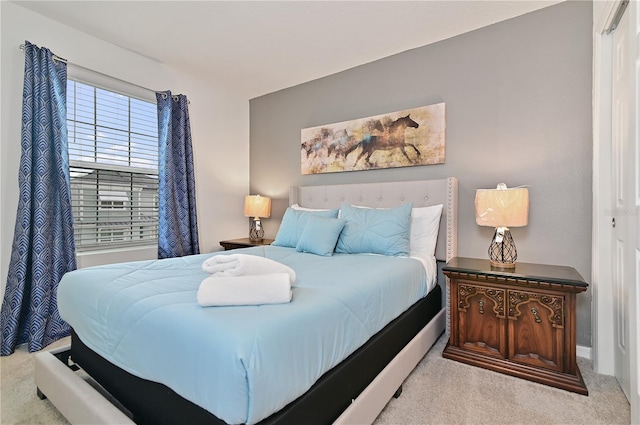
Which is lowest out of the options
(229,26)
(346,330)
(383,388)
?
(383,388)

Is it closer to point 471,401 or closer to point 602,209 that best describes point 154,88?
point 471,401

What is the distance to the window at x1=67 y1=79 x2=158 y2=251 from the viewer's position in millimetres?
2754

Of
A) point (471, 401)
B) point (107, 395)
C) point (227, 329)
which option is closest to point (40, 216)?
point (107, 395)

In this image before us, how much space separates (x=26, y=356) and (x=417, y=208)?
325 cm

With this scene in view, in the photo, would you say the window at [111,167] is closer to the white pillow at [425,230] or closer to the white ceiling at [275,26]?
the white ceiling at [275,26]

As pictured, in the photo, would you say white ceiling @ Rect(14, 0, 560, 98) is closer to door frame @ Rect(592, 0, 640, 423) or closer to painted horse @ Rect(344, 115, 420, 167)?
door frame @ Rect(592, 0, 640, 423)

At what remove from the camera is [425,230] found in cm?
262

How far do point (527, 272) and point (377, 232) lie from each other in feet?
3.41

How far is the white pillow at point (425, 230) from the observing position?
8.50 ft

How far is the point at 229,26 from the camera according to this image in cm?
261

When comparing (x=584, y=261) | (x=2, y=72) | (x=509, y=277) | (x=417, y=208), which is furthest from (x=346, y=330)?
(x=2, y=72)

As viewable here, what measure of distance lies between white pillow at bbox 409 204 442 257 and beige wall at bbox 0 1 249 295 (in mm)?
2484

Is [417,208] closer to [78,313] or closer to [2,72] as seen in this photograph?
→ [78,313]

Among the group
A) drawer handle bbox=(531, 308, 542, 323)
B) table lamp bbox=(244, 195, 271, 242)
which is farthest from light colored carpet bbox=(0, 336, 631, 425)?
table lamp bbox=(244, 195, 271, 242)
